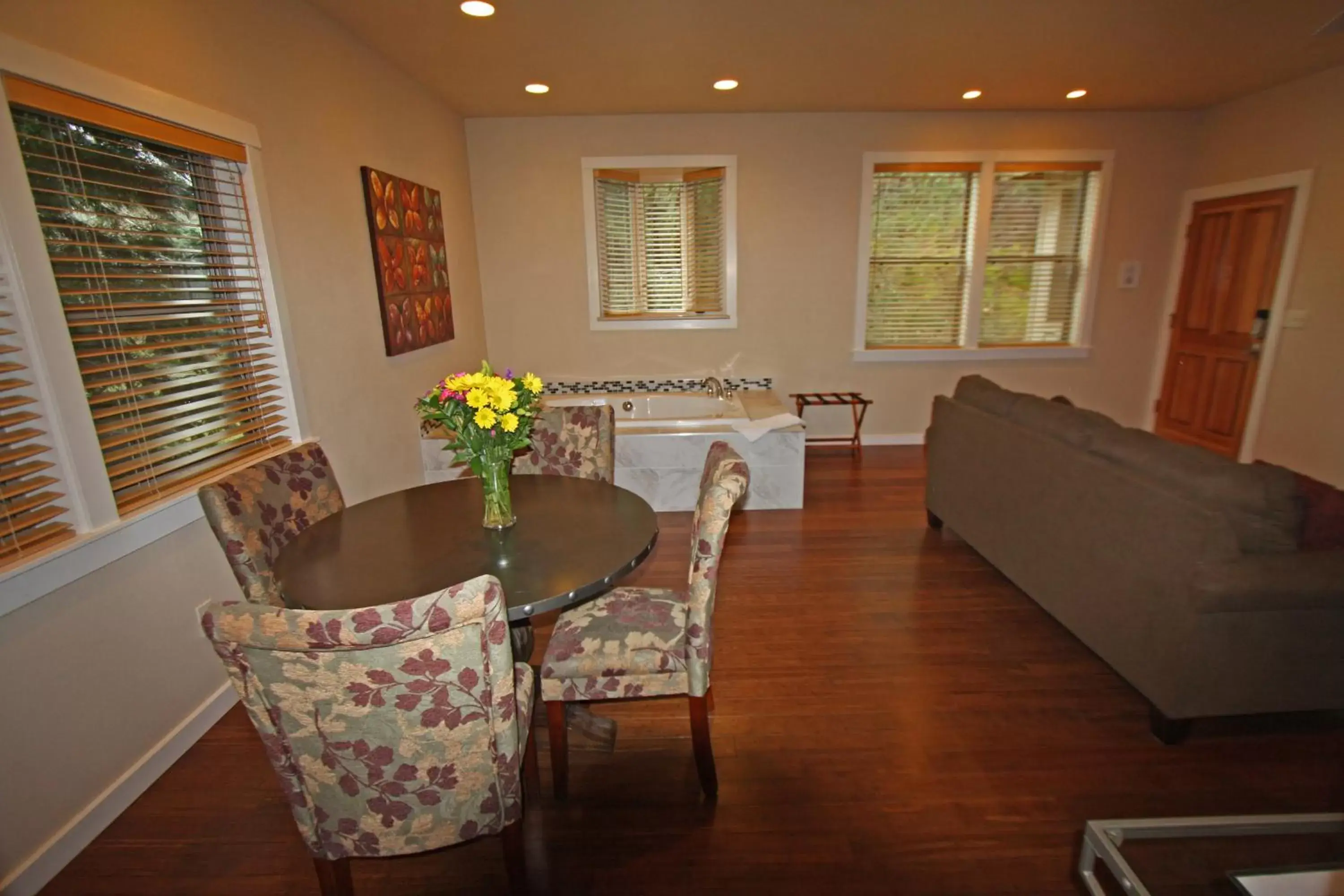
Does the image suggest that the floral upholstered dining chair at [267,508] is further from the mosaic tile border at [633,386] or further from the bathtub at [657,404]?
the mosaic tile border at [633,386]

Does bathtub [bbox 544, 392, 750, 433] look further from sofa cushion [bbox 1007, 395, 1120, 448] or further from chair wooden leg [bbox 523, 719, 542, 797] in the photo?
chair wooden leg [bbox 523, 719, 542, 797]

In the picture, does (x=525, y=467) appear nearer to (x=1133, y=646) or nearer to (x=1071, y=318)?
(x=1133, y=646)

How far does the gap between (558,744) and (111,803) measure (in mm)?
1266

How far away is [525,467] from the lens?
260 centimetres

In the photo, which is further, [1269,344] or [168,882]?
[1269,344]

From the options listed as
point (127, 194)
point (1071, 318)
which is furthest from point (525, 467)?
point (1071, 318)

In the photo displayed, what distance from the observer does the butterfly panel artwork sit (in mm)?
3078

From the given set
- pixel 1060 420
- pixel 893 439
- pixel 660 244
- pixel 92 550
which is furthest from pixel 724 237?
pixel 92 550

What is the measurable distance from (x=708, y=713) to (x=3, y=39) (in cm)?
258

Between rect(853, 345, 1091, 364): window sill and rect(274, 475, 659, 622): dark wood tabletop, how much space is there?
3.59 m

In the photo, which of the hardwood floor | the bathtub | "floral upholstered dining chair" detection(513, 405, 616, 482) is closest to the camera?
the hardwood floor

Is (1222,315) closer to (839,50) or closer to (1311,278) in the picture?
(1311,278)

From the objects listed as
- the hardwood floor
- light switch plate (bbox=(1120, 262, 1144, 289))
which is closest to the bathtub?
the hardwood floor

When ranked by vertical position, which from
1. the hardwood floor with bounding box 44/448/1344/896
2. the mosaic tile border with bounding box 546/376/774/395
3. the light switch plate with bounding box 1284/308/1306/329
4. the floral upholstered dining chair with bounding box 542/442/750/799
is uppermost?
the light switch plate with bounding box 1284/308/1306/329
